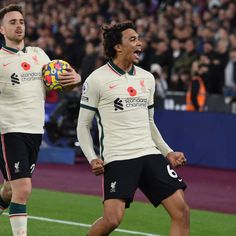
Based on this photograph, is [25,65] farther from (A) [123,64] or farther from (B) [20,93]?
(A) [123,64]

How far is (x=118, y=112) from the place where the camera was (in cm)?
836

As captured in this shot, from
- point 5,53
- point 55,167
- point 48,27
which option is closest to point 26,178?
point 5,53

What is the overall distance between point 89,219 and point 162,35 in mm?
10751

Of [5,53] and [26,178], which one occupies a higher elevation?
[5,53]

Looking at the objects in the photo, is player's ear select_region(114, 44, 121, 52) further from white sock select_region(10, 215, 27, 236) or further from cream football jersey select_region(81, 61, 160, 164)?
white sock select_region(10, 215, 27, 236)

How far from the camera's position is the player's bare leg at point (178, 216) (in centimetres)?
814

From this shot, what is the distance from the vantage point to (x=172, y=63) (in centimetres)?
2142

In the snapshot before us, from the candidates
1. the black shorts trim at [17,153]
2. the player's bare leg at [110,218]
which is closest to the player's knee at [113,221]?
the player's bare leg at [110,218]

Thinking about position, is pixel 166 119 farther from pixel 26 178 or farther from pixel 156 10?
pixel 26 178

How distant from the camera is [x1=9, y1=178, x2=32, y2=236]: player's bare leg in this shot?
906 cm

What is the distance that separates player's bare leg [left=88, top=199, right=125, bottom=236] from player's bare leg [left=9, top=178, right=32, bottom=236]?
1.08 m

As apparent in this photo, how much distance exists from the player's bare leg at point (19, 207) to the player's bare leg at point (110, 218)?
1083 millimetres

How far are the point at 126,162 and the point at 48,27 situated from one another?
19919 millimetres

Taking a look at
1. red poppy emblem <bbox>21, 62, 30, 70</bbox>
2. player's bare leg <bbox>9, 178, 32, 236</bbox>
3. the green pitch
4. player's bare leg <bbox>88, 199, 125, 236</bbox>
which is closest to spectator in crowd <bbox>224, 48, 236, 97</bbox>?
the green pitch
